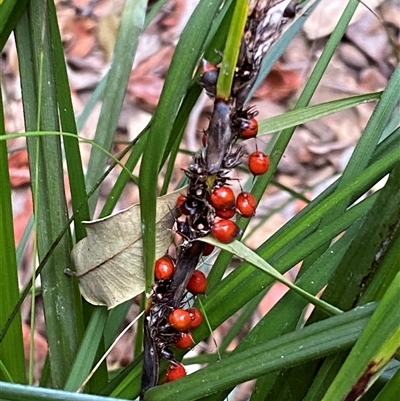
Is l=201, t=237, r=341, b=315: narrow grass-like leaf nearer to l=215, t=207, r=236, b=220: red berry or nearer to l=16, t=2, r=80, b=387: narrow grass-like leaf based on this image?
l=215, t=207, r=236, b=220: red berry

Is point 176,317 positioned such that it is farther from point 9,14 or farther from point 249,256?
point 9,14

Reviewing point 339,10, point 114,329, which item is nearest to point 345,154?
point 339,10

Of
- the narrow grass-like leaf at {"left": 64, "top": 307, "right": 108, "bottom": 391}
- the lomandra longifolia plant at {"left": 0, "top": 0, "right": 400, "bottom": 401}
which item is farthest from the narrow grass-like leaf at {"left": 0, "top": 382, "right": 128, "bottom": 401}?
the narrow grass-like leaf at {"left": 64, "top": 307, "right": 108, "bottom": 391}

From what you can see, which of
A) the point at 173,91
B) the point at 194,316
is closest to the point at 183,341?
the point at 194,316

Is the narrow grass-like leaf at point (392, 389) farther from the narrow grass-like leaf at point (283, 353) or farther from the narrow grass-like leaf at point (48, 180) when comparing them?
the narrow grass-like leaf at point (48, 180)

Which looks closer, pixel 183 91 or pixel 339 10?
pixel 183 91

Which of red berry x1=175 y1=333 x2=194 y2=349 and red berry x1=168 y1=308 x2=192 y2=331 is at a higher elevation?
red berry x1=168 y1=308 x2=192 y2=331

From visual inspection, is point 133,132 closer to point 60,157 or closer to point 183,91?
point 60,157
